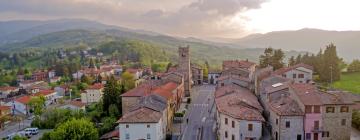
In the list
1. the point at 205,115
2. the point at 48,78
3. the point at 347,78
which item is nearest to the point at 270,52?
the point at 347,78

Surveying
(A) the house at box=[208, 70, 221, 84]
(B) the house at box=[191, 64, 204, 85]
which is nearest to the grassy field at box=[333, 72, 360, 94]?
(A) the house at box=[208, 70, 221, 84]

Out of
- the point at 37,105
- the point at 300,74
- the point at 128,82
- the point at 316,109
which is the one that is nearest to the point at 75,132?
the point at 316,109

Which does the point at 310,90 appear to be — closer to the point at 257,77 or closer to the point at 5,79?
the point at 257,77

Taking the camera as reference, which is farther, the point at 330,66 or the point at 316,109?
the point at 330,66

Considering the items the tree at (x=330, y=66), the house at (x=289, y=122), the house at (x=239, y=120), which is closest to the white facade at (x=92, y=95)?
the house at (x=239, y=120)

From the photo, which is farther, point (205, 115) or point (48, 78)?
point (48, 78)

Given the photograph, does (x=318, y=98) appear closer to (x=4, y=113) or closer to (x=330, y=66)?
(x=330, y=66)
